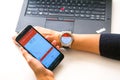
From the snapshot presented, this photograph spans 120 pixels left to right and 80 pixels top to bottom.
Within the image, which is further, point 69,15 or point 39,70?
point 69,15

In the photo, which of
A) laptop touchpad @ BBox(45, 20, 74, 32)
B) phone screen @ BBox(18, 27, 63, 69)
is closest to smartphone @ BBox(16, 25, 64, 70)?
phone screen @ BBox(18, 27, 63, 69)

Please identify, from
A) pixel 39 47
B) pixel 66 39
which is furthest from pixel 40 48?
pixel 66 39

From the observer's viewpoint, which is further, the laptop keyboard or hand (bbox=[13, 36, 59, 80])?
the laptop keyboard

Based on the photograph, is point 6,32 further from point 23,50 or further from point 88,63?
point 88,63

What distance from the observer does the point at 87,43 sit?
77 centimetres

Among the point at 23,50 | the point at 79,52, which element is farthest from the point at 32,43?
the point at 79,52

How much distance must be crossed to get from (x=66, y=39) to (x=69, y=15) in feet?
0.36

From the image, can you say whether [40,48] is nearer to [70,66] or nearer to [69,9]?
[70,66]

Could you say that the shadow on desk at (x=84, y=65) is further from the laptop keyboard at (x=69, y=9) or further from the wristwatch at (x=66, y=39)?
the laptop keyboard at (x=69, y=9)

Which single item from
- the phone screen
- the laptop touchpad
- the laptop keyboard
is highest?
the laptop keyboard

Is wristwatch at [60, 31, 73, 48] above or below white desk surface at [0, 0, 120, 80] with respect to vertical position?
above

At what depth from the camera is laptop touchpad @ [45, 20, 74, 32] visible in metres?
0.83

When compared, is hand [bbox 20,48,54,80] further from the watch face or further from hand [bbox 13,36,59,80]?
the watch face

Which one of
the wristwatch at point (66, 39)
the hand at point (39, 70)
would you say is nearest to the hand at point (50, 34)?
the wristwatch at point (66, 39)
